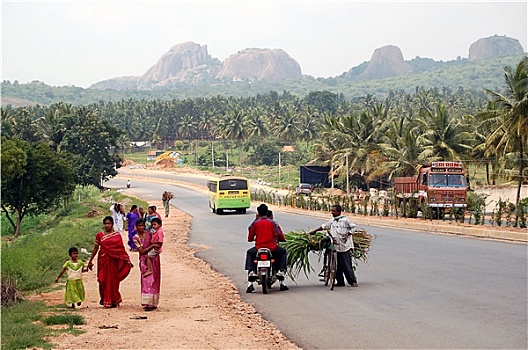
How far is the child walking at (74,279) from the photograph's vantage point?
11.0 meters

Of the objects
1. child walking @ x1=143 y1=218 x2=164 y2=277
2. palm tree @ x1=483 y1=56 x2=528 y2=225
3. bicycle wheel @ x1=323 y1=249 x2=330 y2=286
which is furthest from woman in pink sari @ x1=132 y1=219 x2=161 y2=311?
palm tree @ x1=483 y1=56 x2=528 y2=225

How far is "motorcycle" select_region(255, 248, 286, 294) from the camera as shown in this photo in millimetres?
12375

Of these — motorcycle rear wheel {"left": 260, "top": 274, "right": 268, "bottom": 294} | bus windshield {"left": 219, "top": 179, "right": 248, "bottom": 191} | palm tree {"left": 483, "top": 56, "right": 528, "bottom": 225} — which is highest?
palm tree {"left": 483, "top": 56, "right": 528, "bottom": 225}

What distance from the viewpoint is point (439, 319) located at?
9516 mm

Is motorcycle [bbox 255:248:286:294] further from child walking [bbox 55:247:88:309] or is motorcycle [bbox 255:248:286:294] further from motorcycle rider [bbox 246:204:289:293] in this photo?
child walking [bbox 55:247:88:309]

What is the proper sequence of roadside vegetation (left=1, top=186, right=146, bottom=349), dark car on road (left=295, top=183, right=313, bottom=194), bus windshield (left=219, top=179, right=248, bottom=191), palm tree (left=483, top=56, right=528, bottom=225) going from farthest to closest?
dark car on road (left=295, top=183, right=313, bottom=194)
bus windshield (left=219, top=179, right=248, bottom=191)
palm tree (left=483, top=56, right=528, bottom=225)
roadside vegetation (left=1, top=186, right=146, bottom=349)

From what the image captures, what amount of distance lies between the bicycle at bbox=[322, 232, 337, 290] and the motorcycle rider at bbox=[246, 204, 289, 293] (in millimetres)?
857

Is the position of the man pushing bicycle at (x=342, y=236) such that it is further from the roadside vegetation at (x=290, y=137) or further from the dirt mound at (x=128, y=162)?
the dirt mound at (x=128, y=162)

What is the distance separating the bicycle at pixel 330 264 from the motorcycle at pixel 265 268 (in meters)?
0.92

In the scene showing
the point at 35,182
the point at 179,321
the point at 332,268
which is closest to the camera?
the point at 179,321

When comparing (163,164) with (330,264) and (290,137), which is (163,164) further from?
(330,264)

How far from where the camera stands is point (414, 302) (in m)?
11.0

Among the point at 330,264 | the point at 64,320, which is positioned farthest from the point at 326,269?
the point at 64,320

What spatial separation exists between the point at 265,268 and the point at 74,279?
3303 millimetres
